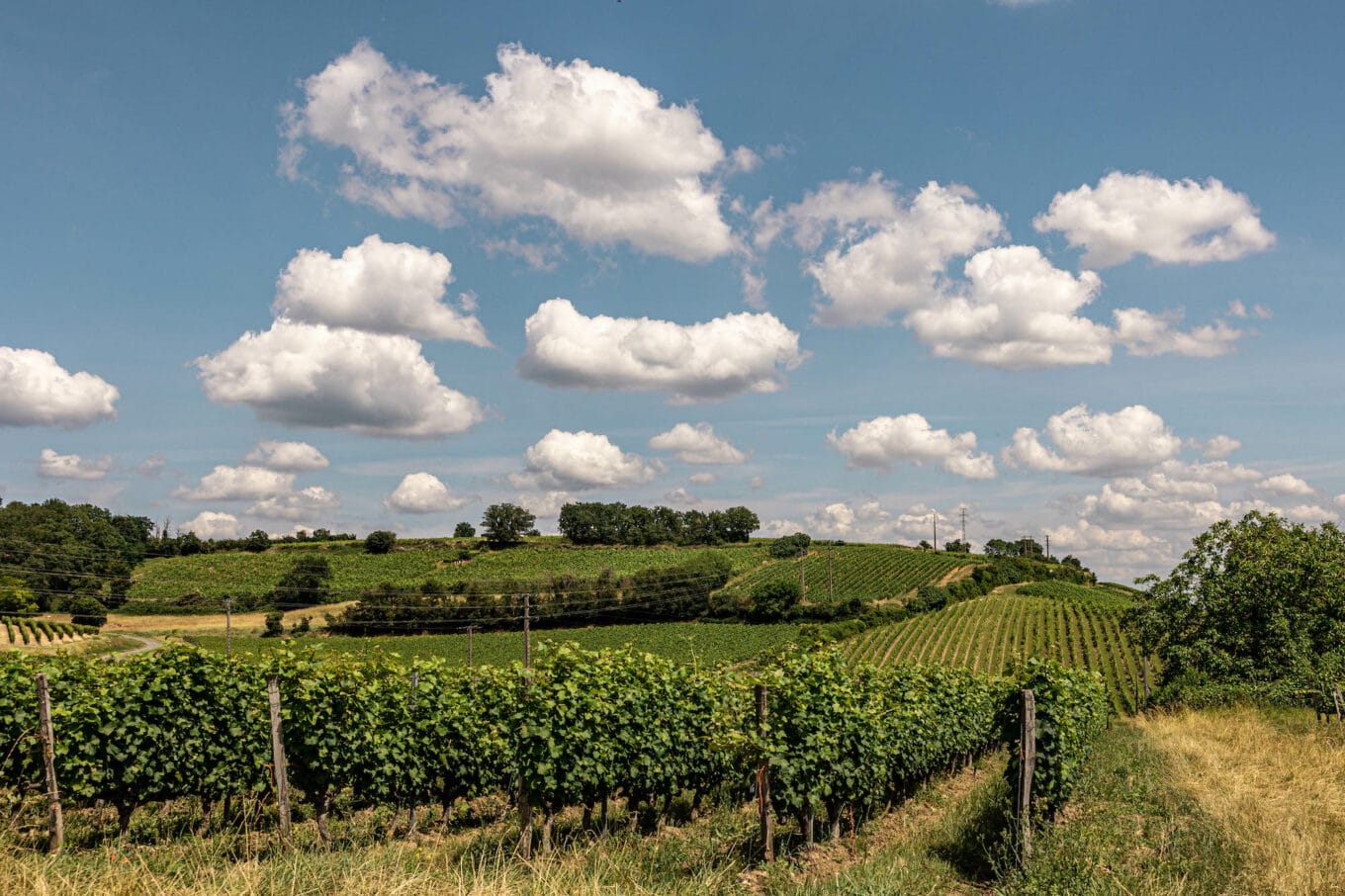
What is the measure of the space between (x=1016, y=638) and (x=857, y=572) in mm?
32915

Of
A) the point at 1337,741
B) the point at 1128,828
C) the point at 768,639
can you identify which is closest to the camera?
the point at 1128,828

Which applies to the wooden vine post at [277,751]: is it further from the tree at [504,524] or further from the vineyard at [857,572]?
the tree at [504,524]

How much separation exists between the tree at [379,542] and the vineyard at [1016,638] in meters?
82.4

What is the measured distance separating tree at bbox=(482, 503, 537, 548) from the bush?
56.5 metres

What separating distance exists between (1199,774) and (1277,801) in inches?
84.5

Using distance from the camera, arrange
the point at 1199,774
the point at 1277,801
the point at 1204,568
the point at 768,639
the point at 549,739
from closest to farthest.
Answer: the point at 549,739, the point at 1277,801, the point at 1199,774, the point at 1204,568, the point at 768,639

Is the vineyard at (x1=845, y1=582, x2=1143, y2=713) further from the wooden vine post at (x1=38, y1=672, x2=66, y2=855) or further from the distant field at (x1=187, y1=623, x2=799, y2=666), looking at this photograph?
the wooden vine post at (x1=38, y1=672, x2=66, y2=855)

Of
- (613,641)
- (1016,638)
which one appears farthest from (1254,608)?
(613,641)

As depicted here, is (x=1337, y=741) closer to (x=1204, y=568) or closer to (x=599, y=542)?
(x=1204, y=568)

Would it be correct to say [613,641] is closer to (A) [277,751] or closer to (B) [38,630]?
(B) [38,630]

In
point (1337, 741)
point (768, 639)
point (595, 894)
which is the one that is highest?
point (595, 894)

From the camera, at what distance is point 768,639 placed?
212 feet

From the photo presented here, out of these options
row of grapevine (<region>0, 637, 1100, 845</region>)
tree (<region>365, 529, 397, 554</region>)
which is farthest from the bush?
row of grapevine (<region>0, 637, 1100, 845</region>)

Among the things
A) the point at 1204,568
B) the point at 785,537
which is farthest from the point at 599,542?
the point at 1204,568
